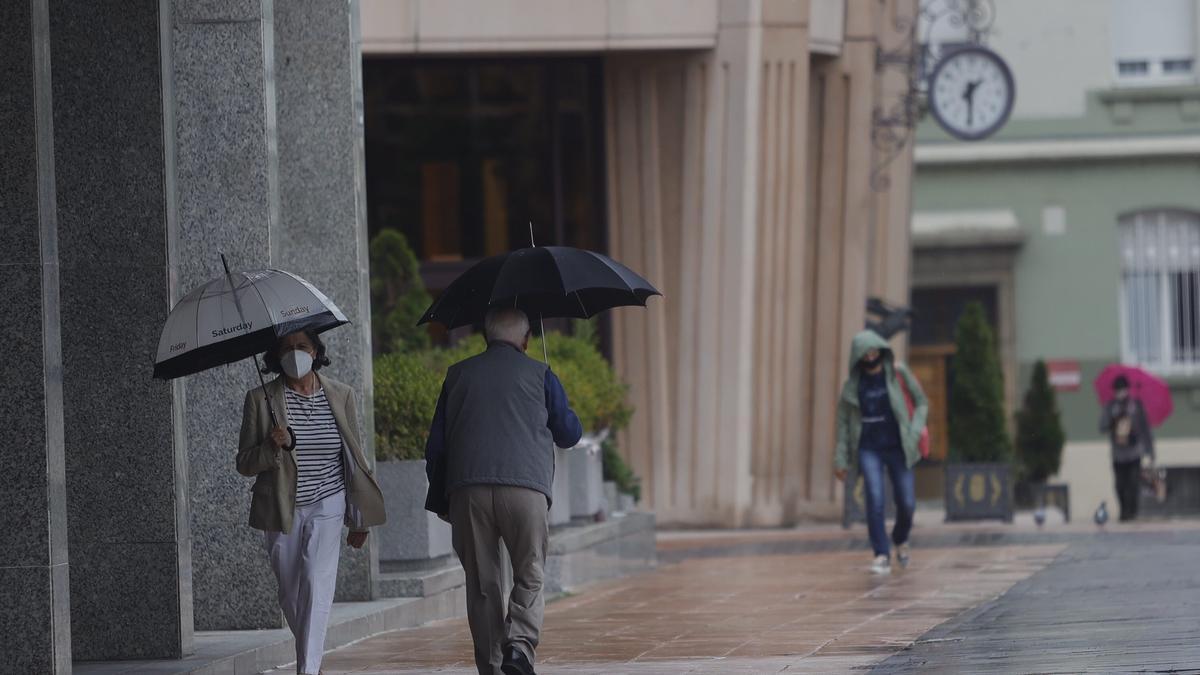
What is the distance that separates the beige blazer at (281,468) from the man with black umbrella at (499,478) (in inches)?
20.6

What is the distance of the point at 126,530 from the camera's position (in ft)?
34.6

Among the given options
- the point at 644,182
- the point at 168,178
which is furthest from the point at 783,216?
the point at 168,178

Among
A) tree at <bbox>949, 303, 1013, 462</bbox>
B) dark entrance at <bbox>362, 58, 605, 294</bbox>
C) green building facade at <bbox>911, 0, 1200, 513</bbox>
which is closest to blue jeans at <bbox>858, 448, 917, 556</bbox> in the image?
dark entrance at <bbox>362, 58, 605, 294</bbox>

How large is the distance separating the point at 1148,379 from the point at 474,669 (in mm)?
21854

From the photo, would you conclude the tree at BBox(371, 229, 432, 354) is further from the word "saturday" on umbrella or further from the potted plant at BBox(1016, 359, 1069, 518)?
the potted plant at BBox(1016, 359, 1069, 518)

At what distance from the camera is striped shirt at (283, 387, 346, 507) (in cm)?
934

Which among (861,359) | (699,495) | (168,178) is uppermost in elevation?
(168,178)

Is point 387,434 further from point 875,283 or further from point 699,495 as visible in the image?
point 875,283

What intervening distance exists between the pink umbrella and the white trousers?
829 inches

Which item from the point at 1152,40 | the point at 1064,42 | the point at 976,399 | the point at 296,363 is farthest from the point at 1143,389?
the point at 296,363

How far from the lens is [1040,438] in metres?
31.2

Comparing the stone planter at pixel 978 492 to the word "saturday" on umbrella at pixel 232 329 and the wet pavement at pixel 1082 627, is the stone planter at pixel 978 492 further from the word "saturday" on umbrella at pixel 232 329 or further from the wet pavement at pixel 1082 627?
the word "saturday" on umbrella at pixel 232 329

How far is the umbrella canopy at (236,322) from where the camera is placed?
9078 mm

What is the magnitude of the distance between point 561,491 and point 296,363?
6.86 meters
